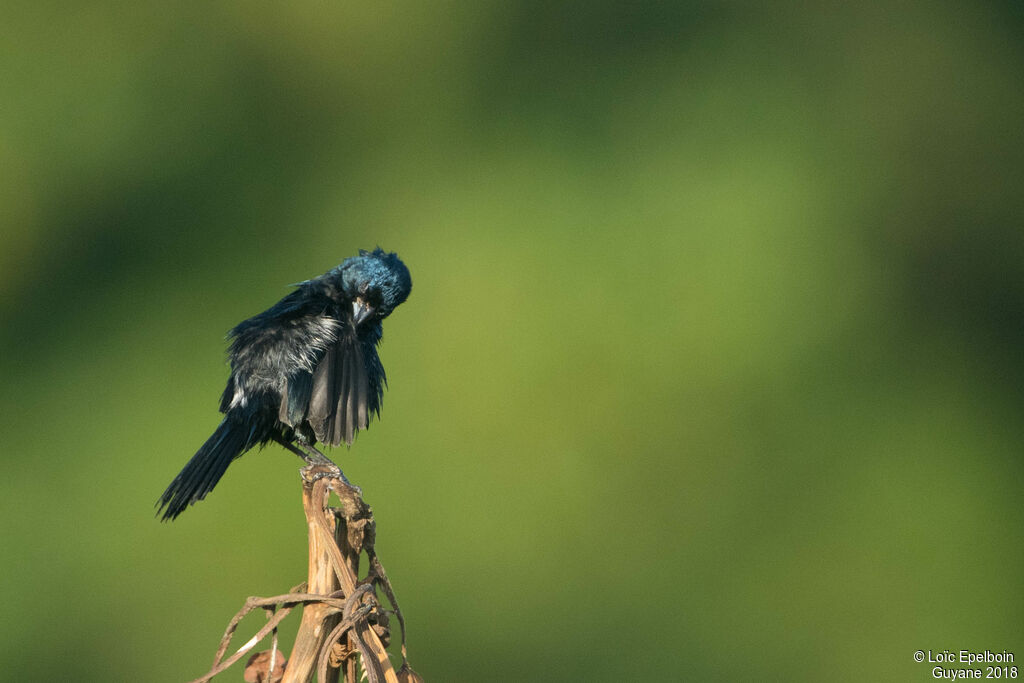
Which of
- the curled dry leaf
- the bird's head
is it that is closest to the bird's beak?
the bird's head

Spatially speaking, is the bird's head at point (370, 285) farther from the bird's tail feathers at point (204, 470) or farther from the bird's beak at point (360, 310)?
the bird's tail feathers at point (204, 470)

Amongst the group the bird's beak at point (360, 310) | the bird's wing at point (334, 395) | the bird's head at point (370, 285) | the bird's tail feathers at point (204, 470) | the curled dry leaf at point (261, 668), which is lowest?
the curled dry leaf at point (261, 668)

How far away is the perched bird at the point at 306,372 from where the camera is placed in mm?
2596

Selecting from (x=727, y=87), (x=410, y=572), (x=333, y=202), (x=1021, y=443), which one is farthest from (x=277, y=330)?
(x=1021, y=443)

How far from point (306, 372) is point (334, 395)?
0.19 metres

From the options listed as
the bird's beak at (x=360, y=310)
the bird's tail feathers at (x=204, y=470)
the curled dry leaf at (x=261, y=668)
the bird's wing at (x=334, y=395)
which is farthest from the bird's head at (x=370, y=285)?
the curled dry leaf at (x=261, y=668)

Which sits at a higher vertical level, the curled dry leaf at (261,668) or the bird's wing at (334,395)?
the bird's wing at (334,395)

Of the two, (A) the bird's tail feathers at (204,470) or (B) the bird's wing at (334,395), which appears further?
(B) the bird's wing at (334,395)

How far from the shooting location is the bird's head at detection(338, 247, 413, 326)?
312cm

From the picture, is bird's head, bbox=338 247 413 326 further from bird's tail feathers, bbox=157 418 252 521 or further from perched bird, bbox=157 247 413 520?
bird's tail feathers, bbox=157 418 252 521

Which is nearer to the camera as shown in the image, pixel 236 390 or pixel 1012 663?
pixel 236 390

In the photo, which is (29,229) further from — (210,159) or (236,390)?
(236,390)

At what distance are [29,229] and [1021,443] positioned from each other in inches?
194

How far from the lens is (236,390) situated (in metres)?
2.88
